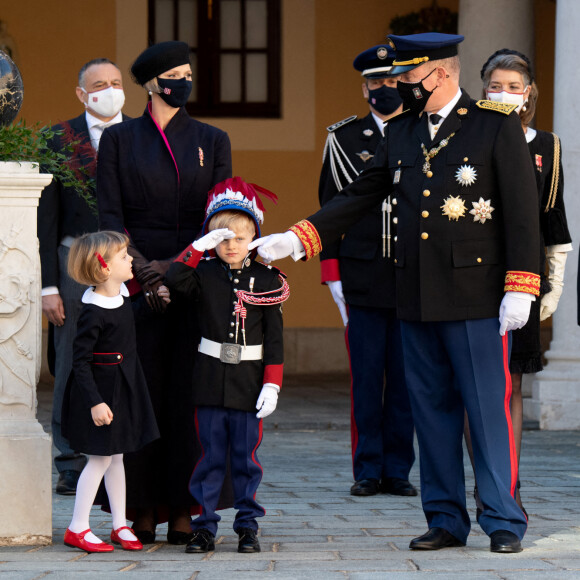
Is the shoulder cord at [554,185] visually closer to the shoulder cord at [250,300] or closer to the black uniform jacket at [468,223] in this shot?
the black uniform jacket at [468,223]

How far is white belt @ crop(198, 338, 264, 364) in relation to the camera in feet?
16.1

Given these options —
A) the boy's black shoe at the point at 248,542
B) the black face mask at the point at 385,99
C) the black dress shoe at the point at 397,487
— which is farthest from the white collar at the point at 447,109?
the black dress shoe at the point at 397,487

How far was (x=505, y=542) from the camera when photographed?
464 centimetres

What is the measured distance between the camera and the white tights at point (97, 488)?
4852 mm

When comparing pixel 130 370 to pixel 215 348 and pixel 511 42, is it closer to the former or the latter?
pixel 215 348

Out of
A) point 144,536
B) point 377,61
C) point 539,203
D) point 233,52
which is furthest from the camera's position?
point 233,52

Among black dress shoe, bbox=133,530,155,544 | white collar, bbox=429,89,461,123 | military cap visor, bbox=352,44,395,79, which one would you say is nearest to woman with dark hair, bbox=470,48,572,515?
white collar, bbox=429,89,461,123

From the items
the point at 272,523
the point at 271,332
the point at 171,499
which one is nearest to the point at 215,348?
the point at 271,332

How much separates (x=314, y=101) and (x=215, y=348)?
8208 millimetres

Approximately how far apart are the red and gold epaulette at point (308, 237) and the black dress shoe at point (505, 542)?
117cm

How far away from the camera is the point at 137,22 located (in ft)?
41.6

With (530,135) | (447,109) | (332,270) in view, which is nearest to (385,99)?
(332,270)

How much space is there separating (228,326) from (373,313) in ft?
6.24

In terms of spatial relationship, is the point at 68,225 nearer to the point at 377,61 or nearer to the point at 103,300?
the point at 377,61
